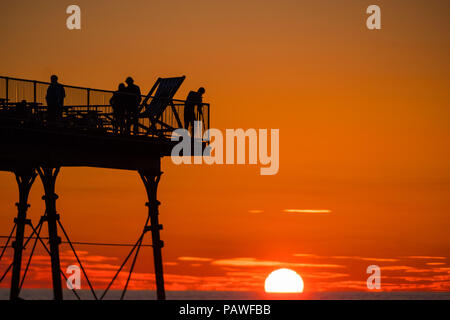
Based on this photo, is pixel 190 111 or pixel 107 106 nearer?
pixel 107 106

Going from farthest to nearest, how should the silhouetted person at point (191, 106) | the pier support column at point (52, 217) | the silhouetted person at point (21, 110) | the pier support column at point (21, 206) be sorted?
1. the pier support column at point (21, 206)
2. the silhouetted person at point (191, 106)
3. the pier support column at point (52, 217)
4. the silhouetted person at point (21, 110)

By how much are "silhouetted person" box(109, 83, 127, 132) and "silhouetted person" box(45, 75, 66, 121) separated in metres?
2.93

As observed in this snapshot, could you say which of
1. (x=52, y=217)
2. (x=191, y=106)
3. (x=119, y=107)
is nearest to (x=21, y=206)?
(x=52, y=217)

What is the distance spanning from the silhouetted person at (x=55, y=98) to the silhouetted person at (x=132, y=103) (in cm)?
366

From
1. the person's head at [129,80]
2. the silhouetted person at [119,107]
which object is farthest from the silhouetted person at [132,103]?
the silhouetted person at [119,107]

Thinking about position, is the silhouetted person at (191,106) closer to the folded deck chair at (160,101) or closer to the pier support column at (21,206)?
the folded deck chair at (160,101)

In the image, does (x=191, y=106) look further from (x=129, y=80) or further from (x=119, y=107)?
(x=119, y=107)

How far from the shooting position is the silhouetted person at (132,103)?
128 feet

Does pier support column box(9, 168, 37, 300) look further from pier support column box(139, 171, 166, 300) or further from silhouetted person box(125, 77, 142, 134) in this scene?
silhouetted person box(125, 77, 142, 134)

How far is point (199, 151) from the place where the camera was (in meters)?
41.4
